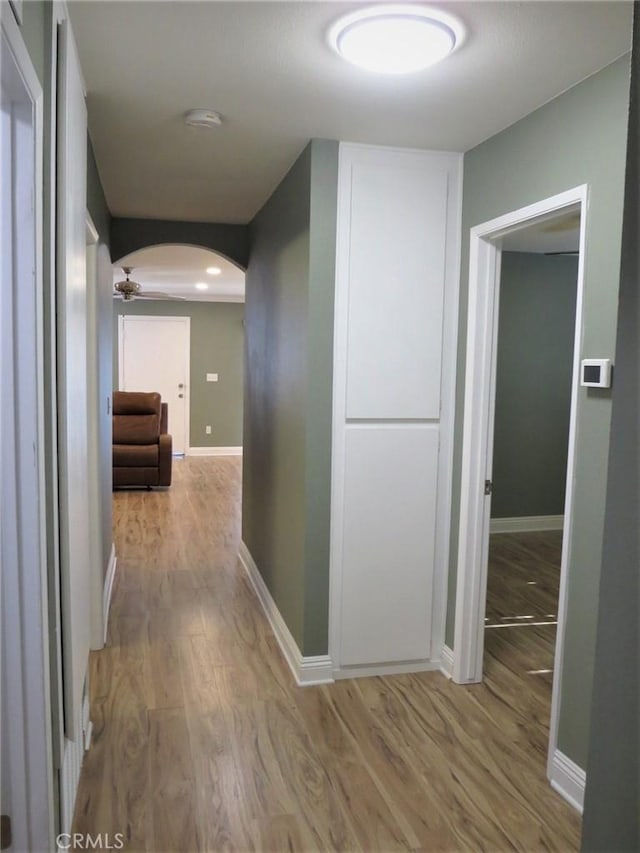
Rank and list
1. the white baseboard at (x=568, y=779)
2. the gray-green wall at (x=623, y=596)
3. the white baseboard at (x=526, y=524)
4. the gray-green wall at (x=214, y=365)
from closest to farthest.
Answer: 1. the gray-green wall at (x=623, y=596)
2. the white baseboard at (x=568, y=779)
3. the white baseboard at (x=526, y=524)
4. the gray-green wall at (x=214, y=365)

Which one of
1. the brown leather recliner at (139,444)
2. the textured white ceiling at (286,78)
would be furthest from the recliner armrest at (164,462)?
the textured white ceiling at (286,78)

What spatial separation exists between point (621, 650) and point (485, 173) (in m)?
2.16

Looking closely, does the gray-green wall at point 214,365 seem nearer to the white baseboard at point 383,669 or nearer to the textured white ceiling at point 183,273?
the textured white ceiling at point 183,273

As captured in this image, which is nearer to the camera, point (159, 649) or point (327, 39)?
point (327, 39)

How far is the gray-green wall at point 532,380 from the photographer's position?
225 inches

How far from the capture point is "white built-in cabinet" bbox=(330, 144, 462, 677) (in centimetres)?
295

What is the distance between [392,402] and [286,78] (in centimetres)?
139

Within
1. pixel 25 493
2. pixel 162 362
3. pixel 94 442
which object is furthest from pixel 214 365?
pixel 25 493

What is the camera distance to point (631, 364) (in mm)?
1253

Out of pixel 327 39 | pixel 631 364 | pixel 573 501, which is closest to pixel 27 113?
pixel 327 39

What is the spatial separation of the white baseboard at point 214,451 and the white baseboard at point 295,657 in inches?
247

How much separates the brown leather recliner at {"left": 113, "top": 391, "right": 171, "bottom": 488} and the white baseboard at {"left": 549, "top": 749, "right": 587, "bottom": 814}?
5.82 meters

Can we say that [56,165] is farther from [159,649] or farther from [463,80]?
[159,649]

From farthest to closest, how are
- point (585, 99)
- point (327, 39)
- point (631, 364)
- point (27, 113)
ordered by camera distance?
point (585, 99)
point (327, 39)
point (27, 113)
point (631, 364)
